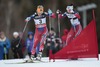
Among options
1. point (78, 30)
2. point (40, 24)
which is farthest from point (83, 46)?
point (40, 24)

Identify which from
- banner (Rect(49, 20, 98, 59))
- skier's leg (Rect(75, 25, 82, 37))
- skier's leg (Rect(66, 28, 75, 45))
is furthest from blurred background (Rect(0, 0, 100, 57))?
banner (Rect(49, 20, 98, 59))

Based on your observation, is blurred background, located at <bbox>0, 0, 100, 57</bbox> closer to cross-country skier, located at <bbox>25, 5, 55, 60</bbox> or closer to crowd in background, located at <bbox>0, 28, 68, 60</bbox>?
crowd in background, located at <bbox>0, 28, 68, 60</bbox>

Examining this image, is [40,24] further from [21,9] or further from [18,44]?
[21,9]

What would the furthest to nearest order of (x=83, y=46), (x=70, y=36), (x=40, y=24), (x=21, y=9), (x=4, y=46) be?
1. (x=21, y=9)
2. (x=4, y=46)
3. (x=70, y=36)
4. (x=83, y=46)
5. (x=40, y=24)

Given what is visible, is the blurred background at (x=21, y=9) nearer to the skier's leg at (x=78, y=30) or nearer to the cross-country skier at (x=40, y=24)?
the skier's leg at (x=78, y=30)

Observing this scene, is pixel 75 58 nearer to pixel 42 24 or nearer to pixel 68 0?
pixel 42 24

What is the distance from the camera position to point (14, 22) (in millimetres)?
22906

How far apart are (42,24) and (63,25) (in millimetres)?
8595

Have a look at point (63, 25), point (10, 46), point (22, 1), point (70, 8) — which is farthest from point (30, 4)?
point (70, 8)

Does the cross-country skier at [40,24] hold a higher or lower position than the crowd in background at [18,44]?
higher

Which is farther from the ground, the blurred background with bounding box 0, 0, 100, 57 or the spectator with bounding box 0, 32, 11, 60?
the blurred background with bounding box 0, 0, 100, 57

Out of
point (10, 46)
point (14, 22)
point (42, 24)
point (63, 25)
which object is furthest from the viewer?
point (14, 22)

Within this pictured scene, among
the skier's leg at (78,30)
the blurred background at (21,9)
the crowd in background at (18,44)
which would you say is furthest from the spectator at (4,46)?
the blurred background at (21,9)

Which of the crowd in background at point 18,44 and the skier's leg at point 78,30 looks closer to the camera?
the skier's leg at point 78,30
